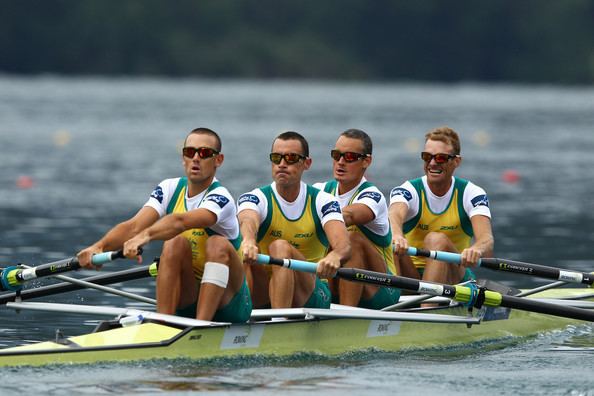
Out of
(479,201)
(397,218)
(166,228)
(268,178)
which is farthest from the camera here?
(268,178)

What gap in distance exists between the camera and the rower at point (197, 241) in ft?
32.3

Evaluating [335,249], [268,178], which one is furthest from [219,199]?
[268,178]

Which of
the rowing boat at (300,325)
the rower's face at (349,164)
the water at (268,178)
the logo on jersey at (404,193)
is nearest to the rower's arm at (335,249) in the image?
the rowing boat at (300,325)

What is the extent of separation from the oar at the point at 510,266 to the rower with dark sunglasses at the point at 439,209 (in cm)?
27

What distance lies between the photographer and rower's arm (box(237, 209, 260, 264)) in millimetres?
10055

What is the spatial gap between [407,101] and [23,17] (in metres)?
30.5

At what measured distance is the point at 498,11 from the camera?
10638cm

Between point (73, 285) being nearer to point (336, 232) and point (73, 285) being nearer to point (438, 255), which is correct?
point (336, 232)

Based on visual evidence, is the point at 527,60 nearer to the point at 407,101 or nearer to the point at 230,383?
the point at 407,101

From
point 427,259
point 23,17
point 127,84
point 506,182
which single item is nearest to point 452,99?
point 127,84

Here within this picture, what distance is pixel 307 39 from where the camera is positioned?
338ft

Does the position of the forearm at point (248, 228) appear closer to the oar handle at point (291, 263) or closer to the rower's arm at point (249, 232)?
the rower's arm at point (249, 232)

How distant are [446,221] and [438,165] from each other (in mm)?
533

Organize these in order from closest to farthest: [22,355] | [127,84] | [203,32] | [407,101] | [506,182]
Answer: [22,355], [506,182], [407,101], [127,84], [203,32]
